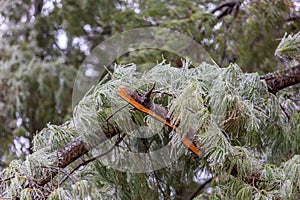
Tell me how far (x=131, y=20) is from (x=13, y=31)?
831mm

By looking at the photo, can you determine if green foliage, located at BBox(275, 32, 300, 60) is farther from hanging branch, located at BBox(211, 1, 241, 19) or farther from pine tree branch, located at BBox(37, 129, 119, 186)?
hanging branch, located at BBox(211, 1, 241, 19)

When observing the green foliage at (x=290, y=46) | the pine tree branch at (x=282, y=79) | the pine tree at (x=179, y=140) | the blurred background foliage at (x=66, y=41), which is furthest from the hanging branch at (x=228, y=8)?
the green foliage at (x=290, y=46)

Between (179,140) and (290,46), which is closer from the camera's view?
(179,140)

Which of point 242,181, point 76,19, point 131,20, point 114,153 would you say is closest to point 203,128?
point 242,181

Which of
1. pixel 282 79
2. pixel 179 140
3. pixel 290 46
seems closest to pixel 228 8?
pixel 282 79

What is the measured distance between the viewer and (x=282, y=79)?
5.52 feet

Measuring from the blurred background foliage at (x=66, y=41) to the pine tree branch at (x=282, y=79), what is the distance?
109 centimetres

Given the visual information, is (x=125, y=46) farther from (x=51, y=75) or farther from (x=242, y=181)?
(x=242, y=181)

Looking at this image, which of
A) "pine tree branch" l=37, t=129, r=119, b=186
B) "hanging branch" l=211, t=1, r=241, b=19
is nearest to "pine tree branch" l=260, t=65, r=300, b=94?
"pine tree branch" l=37, t=129, r=119, b=186

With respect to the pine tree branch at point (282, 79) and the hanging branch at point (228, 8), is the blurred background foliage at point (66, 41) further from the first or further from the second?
the pine tree branch at point (282, 79)

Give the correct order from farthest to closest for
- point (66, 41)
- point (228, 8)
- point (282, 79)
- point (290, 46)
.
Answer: point (66, 41) → point (228, 8) → point (282, 79) → point (290, 46)

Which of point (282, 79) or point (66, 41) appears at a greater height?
point (66, 41)

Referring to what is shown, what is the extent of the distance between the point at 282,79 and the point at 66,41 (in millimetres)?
2160

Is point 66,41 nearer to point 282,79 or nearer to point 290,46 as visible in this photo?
point 282,79
